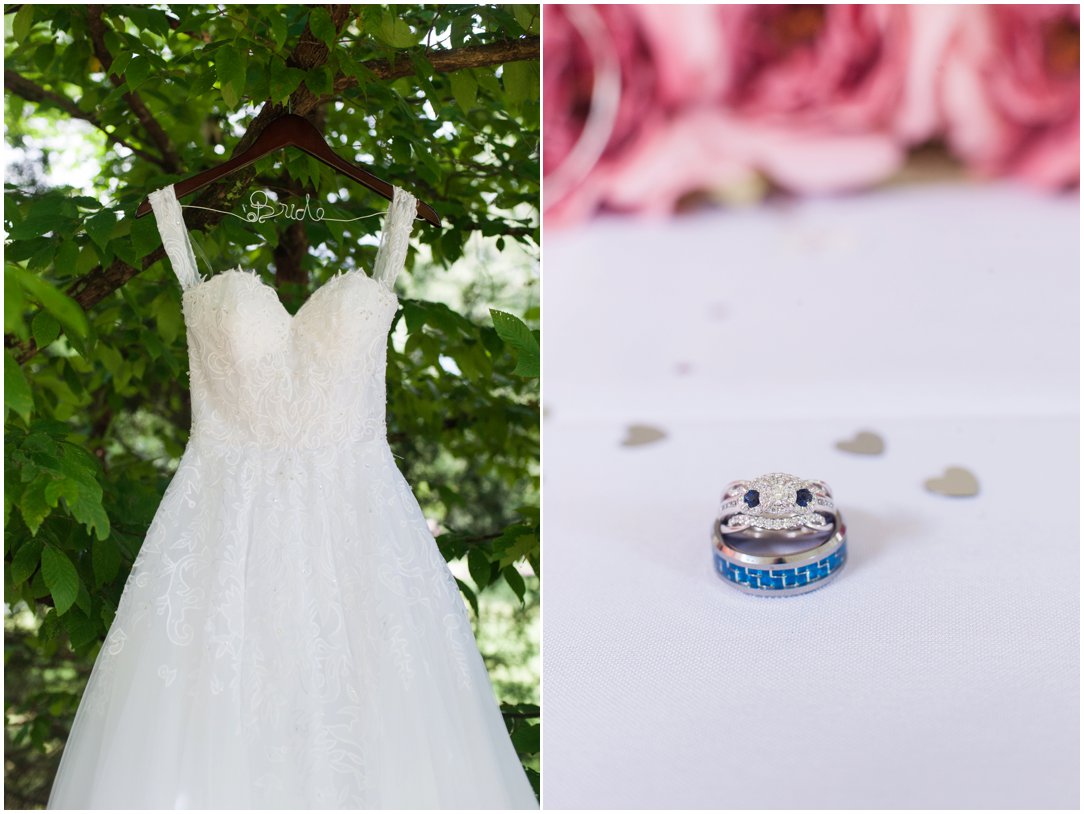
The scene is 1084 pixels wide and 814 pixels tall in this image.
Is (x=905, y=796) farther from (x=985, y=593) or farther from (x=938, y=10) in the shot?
(x=938, y=10)

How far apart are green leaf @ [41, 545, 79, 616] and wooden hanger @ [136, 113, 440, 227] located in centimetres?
36

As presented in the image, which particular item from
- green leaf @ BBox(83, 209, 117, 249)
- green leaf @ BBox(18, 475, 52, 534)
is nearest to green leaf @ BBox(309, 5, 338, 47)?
green leaf @ BBox(83, 209, 117, 249)

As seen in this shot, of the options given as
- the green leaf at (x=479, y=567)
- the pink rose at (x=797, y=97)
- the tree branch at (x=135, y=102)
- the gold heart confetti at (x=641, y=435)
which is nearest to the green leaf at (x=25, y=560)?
the green leaf at (x=479, y=567)

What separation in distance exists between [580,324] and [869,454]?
598mm

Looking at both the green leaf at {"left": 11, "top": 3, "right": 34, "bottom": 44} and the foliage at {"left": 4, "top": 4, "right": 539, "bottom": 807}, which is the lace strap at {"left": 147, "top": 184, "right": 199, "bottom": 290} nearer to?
the foliage at {"left": 4, "top": 4, "right": 539, "bottom": 807}

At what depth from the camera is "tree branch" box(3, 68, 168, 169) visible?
1462mm

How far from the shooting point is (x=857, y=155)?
1827mm

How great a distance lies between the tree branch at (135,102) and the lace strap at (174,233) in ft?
1.13

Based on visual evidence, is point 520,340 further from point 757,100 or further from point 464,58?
point 757,100

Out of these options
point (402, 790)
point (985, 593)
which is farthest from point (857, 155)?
point (402, 790)

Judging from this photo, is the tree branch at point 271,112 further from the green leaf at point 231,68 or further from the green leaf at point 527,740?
the green leaf at point 527,740

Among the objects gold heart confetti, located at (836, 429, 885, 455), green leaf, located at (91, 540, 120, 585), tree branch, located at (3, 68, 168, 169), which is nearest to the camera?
green leaf, located at (91, 540, 120, 585)

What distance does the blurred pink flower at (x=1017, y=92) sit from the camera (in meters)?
1.69

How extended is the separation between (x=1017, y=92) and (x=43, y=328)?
5.46ft
